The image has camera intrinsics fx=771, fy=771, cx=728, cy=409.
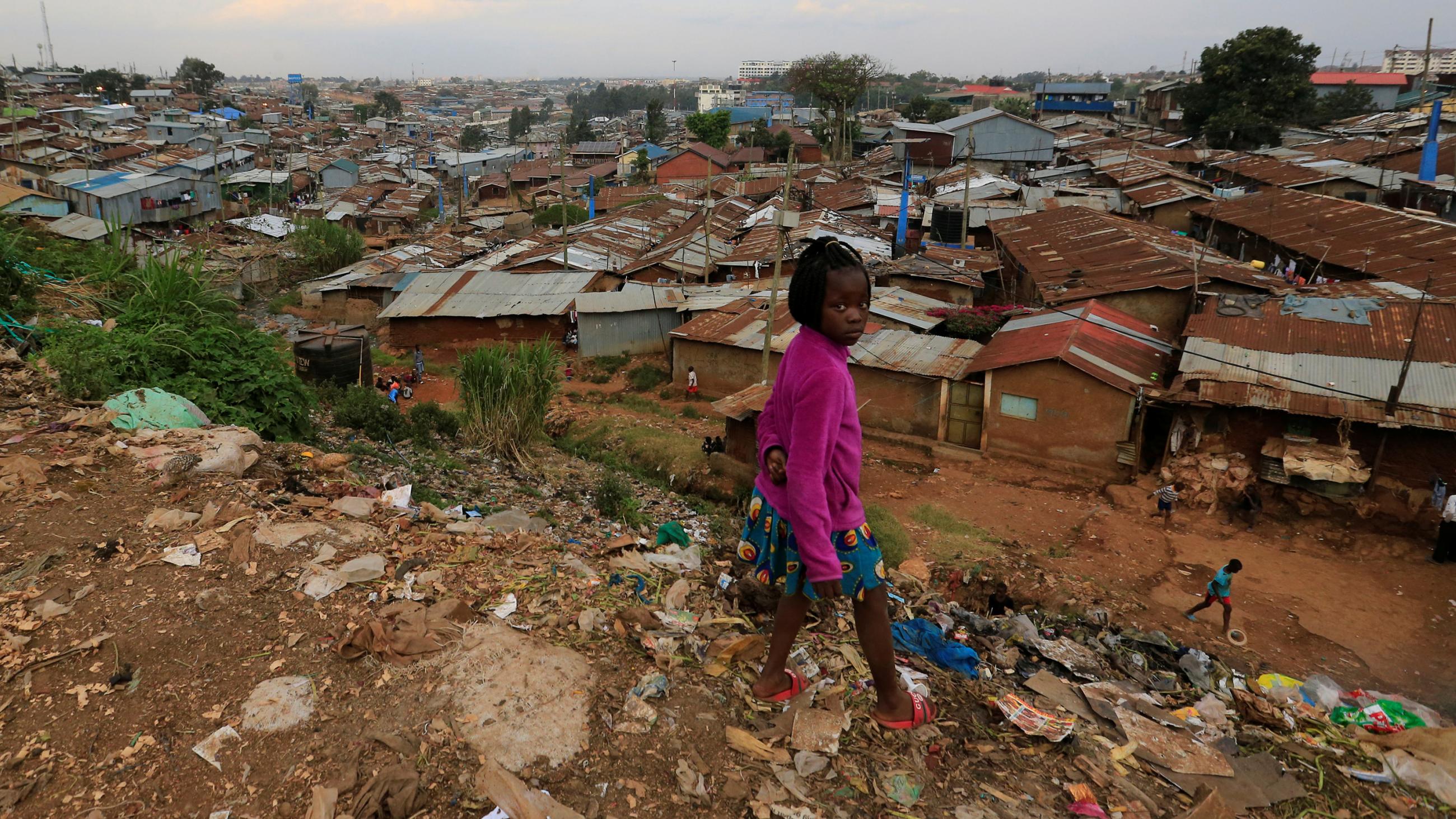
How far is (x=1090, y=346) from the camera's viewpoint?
A: 11.7m

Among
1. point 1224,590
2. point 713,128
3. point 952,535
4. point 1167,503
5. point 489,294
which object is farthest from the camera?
point 713,128

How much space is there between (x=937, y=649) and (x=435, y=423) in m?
8.94

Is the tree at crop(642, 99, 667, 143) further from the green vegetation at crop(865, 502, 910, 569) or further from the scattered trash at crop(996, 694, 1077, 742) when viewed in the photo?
the scattered trash at crop(996, 694, 1077, 742)

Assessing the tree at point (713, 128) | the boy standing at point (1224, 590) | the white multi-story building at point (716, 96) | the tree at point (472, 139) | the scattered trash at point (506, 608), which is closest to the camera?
the scattered trash at point (506, 608)

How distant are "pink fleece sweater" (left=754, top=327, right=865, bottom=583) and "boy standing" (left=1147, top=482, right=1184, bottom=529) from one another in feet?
28.8

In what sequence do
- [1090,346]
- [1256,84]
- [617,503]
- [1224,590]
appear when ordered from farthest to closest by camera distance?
[1256,84]
[1090,346]
[617,503]
[1224,590]

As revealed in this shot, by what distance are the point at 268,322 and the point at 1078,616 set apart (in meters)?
23.4

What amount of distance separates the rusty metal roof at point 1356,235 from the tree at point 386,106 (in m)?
101

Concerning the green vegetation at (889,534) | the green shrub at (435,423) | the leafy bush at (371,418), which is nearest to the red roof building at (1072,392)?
the green vegetation at (889,534)

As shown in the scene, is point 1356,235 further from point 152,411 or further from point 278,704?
point 152,411

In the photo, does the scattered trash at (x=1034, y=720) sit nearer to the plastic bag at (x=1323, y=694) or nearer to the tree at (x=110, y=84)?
the plastic bag at (x=1323, y=694)

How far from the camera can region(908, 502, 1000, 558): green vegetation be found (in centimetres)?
895

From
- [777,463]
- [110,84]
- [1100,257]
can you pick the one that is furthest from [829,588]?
[110,84]

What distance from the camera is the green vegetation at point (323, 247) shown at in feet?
92.8
